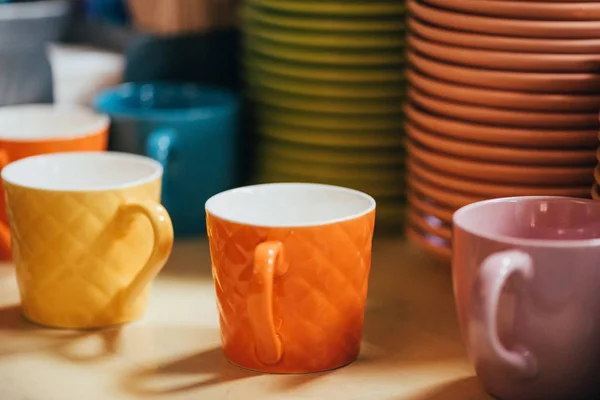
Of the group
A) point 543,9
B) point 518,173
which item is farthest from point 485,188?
point 543,9

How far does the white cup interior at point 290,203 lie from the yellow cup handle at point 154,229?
45mm

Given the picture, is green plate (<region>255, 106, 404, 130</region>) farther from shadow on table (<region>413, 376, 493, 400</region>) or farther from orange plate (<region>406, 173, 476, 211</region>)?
shadow on table (<region>413, 376, 493, 400</region>)

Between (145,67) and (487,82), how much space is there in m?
0.45

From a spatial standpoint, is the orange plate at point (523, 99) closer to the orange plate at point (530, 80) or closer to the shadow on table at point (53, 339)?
the orange plate at point (530, 80)

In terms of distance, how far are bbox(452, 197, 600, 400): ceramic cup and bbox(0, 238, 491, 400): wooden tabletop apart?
0.05m

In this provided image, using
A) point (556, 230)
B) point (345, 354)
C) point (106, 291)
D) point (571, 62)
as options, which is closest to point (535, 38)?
point (571, 62)

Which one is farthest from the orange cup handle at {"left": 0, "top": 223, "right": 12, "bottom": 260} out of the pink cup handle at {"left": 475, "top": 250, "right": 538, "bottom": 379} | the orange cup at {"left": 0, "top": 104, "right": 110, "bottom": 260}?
the pink cup handle at {"left": 475, "top": 250, "right": 538, "bottom": 379}

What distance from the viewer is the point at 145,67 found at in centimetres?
109

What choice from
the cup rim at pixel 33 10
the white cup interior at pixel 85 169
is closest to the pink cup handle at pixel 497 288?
the white cup interior at pixel 85 169

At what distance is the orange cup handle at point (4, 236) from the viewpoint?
34.3 inches

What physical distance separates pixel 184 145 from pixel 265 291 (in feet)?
1.16

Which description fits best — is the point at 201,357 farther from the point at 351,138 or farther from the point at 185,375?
the point at 351,138

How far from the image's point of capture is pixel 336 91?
37.3 inches

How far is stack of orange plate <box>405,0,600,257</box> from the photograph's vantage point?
0.74m
